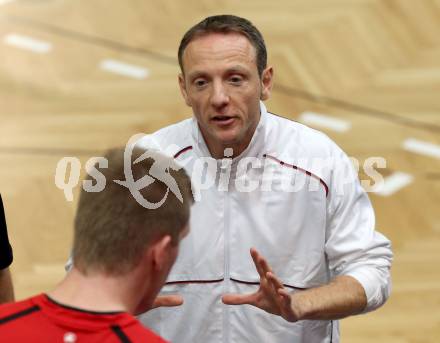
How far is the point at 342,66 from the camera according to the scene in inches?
132

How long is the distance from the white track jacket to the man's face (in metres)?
0.05

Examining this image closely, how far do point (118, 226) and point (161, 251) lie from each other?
0.07 meters

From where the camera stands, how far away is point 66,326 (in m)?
1.17

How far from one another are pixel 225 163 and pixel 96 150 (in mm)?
1417

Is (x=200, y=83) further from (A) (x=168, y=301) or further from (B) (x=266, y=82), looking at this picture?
(A) (x=168, y=301)

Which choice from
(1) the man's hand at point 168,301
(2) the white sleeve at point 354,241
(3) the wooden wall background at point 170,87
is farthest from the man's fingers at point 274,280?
(3) the wooden wall background at point 170,87

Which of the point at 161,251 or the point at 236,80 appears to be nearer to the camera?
the point at 161,251

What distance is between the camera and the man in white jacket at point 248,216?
189cm

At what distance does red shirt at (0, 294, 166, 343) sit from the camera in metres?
1.15

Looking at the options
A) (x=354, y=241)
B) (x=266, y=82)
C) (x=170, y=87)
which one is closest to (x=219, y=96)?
(x=266, y=82)

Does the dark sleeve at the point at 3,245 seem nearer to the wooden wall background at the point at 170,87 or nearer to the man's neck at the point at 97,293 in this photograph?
the man's neck at the point at 97,293

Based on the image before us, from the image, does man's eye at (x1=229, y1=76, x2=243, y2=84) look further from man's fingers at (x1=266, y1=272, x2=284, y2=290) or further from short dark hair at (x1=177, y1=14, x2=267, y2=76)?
man's fingers at (x1=266, y1=272, x2=284, y2=290)

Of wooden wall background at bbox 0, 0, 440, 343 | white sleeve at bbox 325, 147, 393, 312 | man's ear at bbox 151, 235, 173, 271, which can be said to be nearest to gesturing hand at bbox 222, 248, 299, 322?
white sleeve at bbox 325, 147, 393, 312

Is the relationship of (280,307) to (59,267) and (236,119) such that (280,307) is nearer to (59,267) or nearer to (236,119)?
(236,119)
